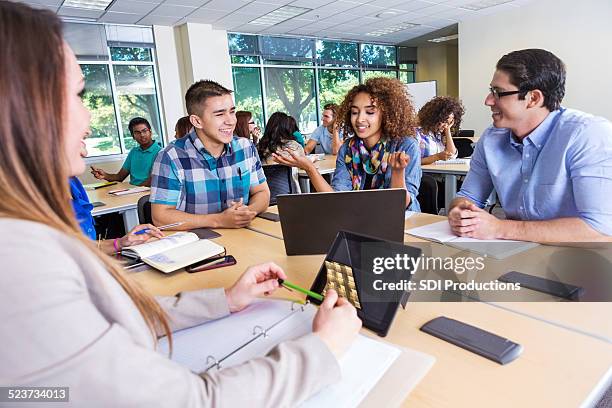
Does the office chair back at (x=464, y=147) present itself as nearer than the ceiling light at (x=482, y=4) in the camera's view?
Yes

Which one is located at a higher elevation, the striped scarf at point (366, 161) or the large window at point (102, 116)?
the large window at point (102, 116)

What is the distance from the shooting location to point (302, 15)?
6.73 meters

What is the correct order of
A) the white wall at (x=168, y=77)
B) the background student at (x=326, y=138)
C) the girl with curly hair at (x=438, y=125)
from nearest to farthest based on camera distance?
the girl with curly hair at (x=438, y=125) → the background student at (x=326, y=138) → the white wall at (x=168, y=77)

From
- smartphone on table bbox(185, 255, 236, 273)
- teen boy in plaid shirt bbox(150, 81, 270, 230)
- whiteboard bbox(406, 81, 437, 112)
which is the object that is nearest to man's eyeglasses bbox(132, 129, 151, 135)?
teen boy in plaid shirt bbox(150, 81, 270, 230)

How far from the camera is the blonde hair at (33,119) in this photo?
461 millimetres

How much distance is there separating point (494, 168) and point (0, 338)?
164 centimetres

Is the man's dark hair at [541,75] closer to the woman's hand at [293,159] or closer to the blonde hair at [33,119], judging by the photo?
the woman's hand at [293,159]

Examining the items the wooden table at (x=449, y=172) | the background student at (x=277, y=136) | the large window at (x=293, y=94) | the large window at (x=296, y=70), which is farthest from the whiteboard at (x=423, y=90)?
the wooden table at (x=449, y=172)

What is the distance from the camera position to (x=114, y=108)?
22.2 ft

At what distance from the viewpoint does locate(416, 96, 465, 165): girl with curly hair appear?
12.7 ft

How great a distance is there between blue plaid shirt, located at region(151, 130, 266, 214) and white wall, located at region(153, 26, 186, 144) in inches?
212

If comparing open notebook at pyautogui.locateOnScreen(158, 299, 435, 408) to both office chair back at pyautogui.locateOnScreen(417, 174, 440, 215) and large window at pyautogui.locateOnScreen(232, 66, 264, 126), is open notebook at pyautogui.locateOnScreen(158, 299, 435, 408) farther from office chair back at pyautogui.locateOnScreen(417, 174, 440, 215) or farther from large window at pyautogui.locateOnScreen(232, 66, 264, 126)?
large window at pyautogui.locateOnScreen(232, 66, 264, 126)

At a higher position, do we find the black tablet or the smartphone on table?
the black tablet

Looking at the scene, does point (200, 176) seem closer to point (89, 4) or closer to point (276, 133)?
point (276, 133)
